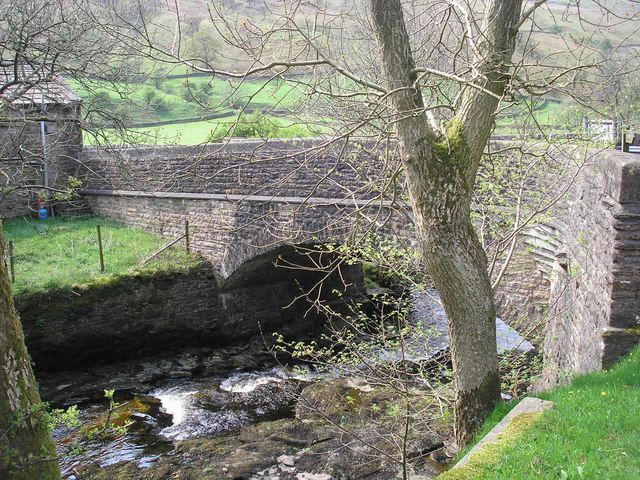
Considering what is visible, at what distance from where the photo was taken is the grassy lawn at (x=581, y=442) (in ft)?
13.6

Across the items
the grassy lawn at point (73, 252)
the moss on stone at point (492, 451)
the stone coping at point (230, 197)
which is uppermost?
the stone coping at point (230, 197)

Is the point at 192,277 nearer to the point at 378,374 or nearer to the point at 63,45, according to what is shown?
the point at 63,45

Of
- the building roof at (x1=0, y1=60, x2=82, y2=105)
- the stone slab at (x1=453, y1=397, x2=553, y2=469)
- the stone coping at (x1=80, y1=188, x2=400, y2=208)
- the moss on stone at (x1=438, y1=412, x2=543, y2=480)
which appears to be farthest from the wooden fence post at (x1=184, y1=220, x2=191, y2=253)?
the moss on stone at (x1=438, y1=412, x2=543, y2=480)

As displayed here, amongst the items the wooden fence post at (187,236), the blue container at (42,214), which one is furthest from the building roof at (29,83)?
the wooden fence post at (187,236)

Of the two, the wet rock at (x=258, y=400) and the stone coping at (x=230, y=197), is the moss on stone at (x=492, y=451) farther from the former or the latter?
the wet rock at (x=258, y=400)

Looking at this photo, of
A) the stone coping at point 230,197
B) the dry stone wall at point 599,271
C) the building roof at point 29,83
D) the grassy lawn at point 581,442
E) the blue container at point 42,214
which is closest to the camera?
the grassy lawn at point 581,442

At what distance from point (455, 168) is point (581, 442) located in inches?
→ 93.5

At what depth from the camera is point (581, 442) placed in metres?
4.46

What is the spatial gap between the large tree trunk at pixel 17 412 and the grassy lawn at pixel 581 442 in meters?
2.93

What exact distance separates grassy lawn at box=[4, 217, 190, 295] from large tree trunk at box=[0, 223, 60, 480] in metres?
8.32

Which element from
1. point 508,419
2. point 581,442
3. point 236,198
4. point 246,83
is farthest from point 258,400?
point 581,442

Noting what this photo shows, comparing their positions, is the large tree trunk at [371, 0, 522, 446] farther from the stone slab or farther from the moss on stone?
the moss on stone

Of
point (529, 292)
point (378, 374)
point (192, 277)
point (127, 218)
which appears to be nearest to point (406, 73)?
point (378, 374)

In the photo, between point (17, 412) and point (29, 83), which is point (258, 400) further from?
point (17, 412)
